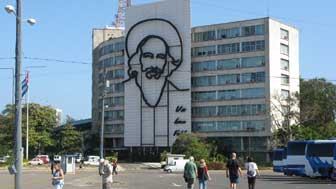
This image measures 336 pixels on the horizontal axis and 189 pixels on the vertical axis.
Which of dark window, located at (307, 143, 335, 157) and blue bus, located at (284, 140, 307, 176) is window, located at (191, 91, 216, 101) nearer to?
blue bus, located at (284, 140, 307, 176)

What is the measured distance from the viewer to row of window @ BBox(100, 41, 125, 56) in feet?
427

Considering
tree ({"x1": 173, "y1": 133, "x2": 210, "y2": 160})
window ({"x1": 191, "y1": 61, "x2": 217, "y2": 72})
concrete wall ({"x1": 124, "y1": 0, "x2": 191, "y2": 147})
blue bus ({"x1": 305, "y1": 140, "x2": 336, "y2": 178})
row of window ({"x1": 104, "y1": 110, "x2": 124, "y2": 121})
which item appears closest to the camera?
blue bus ({"x1": 305, "y1": 140, "x2": 336, "y2": 178})

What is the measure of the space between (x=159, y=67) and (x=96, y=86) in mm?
32651

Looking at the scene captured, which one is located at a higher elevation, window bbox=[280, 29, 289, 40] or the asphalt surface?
window bbox=[280, 29, 289, 40]

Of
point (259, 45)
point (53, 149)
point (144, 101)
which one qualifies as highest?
point (259, 45)

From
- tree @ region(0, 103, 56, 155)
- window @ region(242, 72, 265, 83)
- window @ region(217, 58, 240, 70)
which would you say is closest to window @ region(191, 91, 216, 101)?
window @ region(217, 58, 240, 70)

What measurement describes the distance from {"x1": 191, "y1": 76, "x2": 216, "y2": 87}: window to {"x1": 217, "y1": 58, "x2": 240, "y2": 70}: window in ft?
8.10

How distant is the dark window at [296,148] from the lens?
48.4 meters

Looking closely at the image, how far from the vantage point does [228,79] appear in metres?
112

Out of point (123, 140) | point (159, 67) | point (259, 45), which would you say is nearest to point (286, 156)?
point (259, 45)

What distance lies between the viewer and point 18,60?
19.2m

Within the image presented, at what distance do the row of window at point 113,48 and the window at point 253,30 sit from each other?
2933 cm

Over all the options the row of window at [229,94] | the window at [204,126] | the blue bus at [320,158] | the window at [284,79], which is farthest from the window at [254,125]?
→ the blue bus at [320,158]

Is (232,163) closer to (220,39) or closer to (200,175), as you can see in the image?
(200,175)
